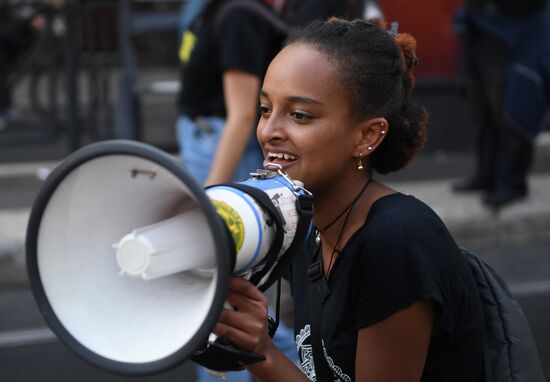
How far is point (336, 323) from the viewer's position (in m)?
1.98

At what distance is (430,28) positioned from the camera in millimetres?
8219

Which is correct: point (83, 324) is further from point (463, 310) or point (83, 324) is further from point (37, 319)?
point (37, 319)

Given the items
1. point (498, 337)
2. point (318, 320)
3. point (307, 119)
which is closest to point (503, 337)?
point (498, 337)

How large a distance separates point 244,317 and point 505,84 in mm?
5000

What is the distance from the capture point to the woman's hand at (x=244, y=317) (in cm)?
166

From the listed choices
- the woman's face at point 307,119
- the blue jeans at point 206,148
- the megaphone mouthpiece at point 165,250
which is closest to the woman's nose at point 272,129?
the woman's face at point 307,119

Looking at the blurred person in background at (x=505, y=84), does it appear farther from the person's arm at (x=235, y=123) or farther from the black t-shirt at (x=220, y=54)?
the person's arm at (x=235, y=123)

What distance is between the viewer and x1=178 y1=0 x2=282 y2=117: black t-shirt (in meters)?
3.61

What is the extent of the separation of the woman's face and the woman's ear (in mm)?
23

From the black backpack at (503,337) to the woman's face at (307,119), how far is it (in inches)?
14.2

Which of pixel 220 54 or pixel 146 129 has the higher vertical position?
pixel 220 54

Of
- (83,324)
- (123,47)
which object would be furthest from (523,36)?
(83,324)

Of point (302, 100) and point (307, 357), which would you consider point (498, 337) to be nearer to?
point (307, 357)

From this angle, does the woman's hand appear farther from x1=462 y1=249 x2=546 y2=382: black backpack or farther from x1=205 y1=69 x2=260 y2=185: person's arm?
x1=205 y1=69 x2=260 y2=185: person's arm
